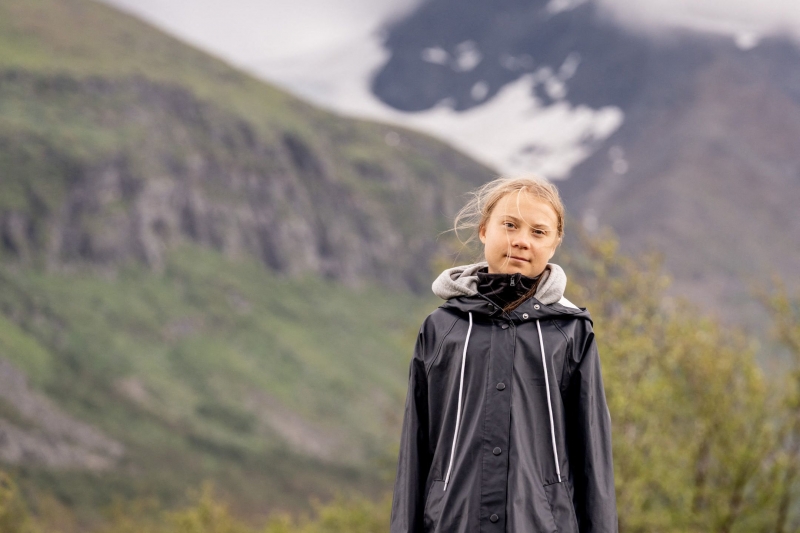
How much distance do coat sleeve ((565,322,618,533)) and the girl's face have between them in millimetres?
555

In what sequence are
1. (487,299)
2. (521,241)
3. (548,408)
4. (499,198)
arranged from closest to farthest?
(548,408)
(487,299)
(521,241)
(499,198)

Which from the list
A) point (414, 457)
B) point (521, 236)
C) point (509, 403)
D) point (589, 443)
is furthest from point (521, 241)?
point (414, 457)

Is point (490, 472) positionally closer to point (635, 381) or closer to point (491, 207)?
point (491, 207)

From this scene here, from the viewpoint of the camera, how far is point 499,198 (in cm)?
671

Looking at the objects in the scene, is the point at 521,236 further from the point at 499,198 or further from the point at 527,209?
the point at 499,198

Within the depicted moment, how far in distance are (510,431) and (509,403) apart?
0.17m

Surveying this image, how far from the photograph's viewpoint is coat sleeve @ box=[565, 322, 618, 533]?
604 centimetres

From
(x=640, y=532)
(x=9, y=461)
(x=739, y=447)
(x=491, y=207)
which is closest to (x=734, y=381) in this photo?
(x=739, y=447)

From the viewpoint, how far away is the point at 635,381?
22578mm

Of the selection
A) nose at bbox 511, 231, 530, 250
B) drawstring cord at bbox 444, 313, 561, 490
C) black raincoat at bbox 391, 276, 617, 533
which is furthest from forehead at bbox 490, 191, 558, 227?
drawstring cord at bbox 444, 313, 561, 490

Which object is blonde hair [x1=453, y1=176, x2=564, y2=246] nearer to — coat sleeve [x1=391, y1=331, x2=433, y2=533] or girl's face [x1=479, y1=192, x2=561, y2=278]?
girl's face [x1=479, y1=192, x2=561, y2=278]

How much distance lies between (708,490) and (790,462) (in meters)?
2.22

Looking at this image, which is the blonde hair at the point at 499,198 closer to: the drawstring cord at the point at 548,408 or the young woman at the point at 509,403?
the young woman at the point at 509,403

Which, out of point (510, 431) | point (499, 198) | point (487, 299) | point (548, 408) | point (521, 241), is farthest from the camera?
point (499, 198)
